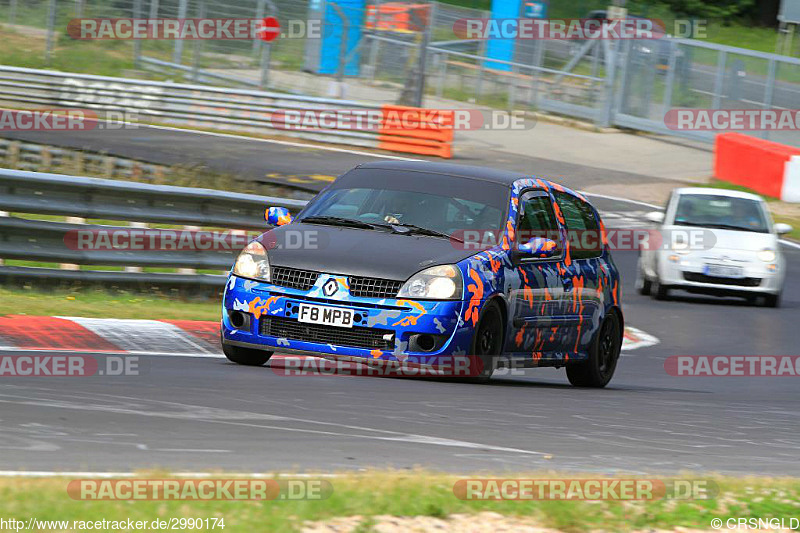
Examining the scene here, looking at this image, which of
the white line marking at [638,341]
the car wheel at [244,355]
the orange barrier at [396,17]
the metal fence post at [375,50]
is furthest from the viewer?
the orange barrier at [396,17]

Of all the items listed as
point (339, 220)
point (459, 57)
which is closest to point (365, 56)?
point (459, 57)

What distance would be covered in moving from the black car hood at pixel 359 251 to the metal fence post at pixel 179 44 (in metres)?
26.5

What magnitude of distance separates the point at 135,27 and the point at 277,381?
2810 cm

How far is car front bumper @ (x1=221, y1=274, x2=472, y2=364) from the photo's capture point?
28.2ft

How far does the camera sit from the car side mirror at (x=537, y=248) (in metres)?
9.51

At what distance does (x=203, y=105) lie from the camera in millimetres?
32219

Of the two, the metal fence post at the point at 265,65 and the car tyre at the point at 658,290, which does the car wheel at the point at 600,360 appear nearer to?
the car tyre at the point at 658,290

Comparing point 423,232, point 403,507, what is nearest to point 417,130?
point 423,232

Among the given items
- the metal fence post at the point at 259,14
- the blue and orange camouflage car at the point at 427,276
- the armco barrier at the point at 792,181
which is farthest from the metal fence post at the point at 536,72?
the blue and orange camouflage car at the point at 427,276

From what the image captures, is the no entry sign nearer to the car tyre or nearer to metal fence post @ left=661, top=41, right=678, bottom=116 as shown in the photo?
metal fence post @ left=661, top=41, right=678, bottom=116

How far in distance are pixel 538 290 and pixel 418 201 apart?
41.2 inches

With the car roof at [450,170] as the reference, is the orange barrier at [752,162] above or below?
below

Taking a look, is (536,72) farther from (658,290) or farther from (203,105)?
(658,290)

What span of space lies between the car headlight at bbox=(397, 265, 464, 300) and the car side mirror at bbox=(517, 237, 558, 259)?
95cm
